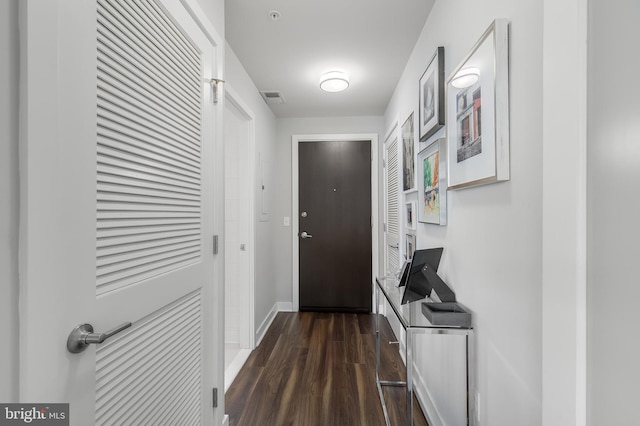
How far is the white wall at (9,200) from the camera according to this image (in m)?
0.58

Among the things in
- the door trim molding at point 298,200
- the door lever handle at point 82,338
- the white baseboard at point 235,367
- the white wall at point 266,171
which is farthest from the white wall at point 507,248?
the door trim molding at point 298,200

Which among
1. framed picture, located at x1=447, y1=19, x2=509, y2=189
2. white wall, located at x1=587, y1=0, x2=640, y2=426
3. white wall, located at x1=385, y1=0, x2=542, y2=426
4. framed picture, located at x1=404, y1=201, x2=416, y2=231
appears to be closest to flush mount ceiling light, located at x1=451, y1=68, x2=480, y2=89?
framed picture, located at x1=447, y1=19, x2=509, y2=189

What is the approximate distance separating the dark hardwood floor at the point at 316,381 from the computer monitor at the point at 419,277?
85cm

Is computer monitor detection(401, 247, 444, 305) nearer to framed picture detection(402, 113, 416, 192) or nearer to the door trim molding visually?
framed picture detection(402, 113, 416, 192)

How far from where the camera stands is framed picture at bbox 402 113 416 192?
2.27 metres

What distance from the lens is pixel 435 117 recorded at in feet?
5.27

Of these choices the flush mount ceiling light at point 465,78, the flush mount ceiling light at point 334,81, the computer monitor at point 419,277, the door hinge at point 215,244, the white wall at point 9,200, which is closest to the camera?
the white wall at point 9,200

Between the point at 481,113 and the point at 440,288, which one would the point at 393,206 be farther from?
the point at 481,113

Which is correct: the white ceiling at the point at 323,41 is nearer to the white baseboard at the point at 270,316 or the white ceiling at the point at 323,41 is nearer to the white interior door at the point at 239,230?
the white interior door at the point at 239,230

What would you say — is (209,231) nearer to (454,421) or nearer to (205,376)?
(205,376)

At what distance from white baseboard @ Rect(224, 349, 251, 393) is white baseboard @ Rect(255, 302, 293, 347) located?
0.66 ft

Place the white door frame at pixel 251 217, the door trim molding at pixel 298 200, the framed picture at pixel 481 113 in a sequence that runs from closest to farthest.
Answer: the framed picture at pixel 481 113 < the white door frame at pixel 251 217 < the door trim molding at pixel 298 200

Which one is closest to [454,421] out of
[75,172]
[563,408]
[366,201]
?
[563,408]

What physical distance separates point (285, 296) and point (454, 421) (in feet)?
8.66
